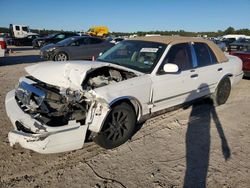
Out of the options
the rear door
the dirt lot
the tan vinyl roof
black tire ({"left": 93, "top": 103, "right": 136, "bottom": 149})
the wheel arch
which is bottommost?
the dirt lot

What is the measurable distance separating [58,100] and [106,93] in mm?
811

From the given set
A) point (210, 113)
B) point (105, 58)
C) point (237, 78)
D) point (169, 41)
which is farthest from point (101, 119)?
point (237, 78)

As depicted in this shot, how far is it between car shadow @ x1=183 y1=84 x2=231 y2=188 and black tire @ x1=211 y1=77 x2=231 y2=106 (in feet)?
0.66

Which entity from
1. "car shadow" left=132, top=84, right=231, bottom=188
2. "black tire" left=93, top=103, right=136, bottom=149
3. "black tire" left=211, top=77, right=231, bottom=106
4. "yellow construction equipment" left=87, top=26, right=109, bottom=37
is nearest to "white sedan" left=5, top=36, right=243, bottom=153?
"black tire" left=93, top=103, right=136, bottom=149

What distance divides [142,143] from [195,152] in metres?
0.85

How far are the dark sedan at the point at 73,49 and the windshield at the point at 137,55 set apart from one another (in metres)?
8.93

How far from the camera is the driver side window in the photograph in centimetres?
490

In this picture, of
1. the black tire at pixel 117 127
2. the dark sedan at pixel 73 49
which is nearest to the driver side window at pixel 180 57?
the black tire at pixel 117 127

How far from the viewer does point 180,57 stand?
519 cm

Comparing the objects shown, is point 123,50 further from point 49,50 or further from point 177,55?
point 49,50

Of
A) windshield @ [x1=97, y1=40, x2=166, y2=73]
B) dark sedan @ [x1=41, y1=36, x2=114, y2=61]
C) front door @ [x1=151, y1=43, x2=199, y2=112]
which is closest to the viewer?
front door @ [x1=151, y1=43, x2=199, y2=112]

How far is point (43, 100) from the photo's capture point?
386 centimetres

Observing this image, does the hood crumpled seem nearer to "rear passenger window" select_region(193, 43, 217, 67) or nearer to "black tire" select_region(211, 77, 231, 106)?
"rear passenger window" select_region(193, 43, 217, 67)

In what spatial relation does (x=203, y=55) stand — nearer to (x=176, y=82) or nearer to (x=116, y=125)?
(x=176, y=82)
